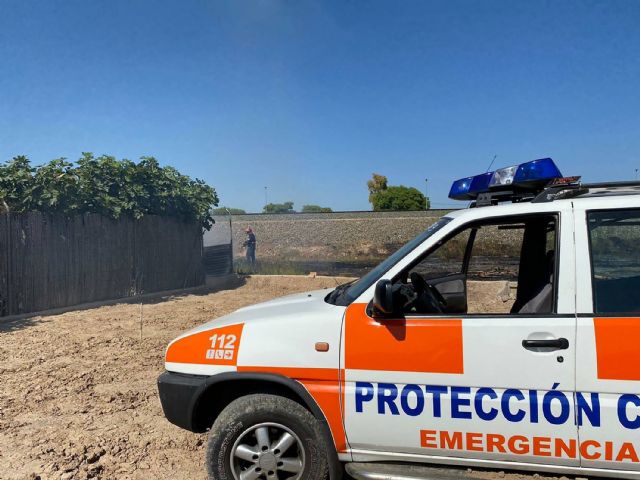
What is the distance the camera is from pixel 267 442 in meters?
2.62

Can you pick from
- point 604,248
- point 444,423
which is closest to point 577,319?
point 604,248

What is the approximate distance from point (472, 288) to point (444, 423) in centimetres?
172

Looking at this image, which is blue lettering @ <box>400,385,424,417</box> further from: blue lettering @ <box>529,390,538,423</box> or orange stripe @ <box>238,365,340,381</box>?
blue lettering @ <box>529,390,538,423</box>

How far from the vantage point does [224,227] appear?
1692cm

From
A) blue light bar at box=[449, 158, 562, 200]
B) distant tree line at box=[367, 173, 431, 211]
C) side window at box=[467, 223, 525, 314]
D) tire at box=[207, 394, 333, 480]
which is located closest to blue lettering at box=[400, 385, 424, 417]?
tire at box=[207, 394, 333, 480]

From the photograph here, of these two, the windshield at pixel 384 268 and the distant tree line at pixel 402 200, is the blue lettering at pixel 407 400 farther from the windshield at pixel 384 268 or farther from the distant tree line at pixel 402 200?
the distant tree line at pixel 402 200

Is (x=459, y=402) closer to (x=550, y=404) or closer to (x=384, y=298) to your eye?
(x=550, y=404)

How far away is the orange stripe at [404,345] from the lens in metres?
2.40

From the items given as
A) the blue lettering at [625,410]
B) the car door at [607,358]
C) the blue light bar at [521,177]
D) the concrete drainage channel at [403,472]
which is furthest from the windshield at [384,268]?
the blue lettering at [625,410]

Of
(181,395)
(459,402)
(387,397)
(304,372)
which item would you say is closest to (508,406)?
(459,402)

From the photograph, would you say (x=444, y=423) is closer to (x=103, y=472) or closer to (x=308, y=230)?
(x=103, y=472)

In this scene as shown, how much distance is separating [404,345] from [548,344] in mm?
715

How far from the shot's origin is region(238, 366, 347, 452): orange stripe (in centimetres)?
253

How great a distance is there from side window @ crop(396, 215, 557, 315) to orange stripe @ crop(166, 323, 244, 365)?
1.05 meters
